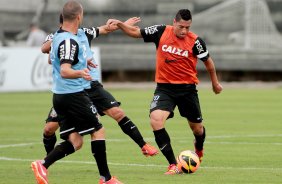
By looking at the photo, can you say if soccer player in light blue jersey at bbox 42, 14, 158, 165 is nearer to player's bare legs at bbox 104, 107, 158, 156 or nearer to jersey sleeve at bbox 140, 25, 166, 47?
player's bare legs at bbox 104, 107, 158, 156

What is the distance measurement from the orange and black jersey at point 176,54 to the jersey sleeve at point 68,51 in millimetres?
2532

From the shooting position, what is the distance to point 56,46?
10.5 meters

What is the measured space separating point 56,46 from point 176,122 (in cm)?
1016

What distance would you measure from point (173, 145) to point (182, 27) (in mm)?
3523

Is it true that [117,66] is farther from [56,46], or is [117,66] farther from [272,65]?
[56,46]

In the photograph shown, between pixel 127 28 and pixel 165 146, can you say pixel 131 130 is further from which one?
pixel 127 28

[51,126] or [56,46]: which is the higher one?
[56,46]

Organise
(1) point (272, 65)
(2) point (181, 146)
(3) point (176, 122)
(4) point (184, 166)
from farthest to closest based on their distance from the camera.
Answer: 1. (1) point (272, 65)
2. (3) point (176, 122)
3. (2) point (181, 146)
4. (4) point (184, 166)

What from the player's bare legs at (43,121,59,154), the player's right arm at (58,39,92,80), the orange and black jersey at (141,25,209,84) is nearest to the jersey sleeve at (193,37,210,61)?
the orange and black jersey at (141,25,209,84)

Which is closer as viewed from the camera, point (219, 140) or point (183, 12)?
point (183, 12)

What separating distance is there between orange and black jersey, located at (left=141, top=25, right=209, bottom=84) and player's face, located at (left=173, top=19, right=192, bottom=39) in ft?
0.40

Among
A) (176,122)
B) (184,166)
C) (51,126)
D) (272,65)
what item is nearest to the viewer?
(184,166)

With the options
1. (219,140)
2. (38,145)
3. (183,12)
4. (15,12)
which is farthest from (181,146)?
(15,12)

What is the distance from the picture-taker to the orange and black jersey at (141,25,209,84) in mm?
12602
